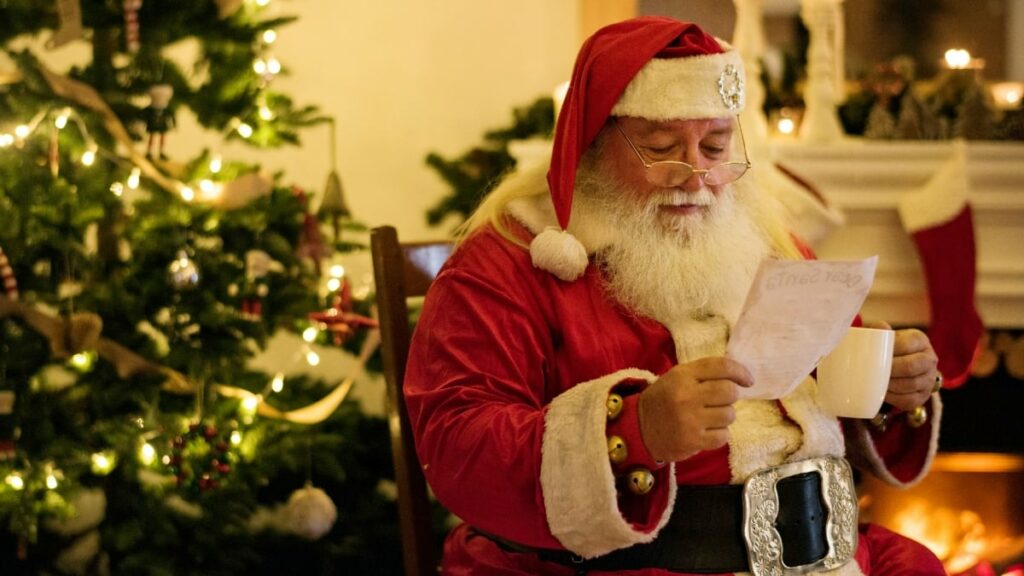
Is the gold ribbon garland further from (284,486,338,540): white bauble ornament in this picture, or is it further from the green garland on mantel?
the green garland on mantel

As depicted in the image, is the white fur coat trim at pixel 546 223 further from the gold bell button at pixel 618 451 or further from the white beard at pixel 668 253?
the gold bell button at pixel 618 451

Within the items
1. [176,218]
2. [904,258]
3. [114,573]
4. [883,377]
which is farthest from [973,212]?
[114,573]

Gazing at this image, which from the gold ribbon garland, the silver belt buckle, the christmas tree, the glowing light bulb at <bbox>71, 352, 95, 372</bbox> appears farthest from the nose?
the glowing light bulb at <bbox>71, 352, 95, 372</bbox>

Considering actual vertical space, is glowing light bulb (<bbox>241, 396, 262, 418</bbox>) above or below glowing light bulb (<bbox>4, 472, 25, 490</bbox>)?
above

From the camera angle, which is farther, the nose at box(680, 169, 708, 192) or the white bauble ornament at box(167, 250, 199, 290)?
the white bauble ornament at box(167, 250, 199, 290)

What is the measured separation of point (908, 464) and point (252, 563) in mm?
1857

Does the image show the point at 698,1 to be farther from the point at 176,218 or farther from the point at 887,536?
the point at 887,536

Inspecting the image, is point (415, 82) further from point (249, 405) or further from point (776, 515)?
point (776, 515)

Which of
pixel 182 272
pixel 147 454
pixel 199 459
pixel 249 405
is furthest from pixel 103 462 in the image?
pixel 182 272

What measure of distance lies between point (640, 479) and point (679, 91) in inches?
24.3

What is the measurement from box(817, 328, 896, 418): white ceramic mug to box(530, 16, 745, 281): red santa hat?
0.39 meters

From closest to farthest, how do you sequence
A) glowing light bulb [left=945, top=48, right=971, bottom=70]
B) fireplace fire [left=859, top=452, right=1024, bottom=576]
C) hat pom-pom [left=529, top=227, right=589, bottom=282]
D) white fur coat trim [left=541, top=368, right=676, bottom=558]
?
white fur coat trim [left=541, top=368, right=676, bottom=558], hat pom-pom [left=529, top=227, right=589, bottom=282], fireplace fire [left=859, top=452, right=1024, bottom=576], glowing light bulb [left=945, top=48, right=971, bottom=70]

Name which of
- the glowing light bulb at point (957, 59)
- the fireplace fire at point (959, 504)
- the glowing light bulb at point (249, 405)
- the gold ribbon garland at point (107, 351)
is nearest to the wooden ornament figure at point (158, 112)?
the gold ribbon garland at point (107, 351)

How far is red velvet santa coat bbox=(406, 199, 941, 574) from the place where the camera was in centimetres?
141
